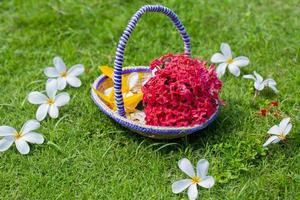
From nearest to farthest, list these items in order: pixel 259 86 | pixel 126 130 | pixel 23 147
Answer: pixel 23 147, pixel 126 130, pixel 259 86

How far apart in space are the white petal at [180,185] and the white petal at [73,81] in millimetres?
877

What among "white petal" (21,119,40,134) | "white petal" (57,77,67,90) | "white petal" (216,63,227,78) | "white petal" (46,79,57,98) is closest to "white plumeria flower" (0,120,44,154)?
"white petal" (21,119,40,134)

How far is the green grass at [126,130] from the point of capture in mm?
2506

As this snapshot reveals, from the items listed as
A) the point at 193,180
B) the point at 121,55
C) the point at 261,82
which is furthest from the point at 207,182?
the point at 261,82

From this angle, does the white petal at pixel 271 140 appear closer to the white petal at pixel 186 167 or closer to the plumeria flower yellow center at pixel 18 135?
the white petal at pixel 186 167

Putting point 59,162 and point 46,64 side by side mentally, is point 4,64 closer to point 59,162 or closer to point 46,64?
point 46,64

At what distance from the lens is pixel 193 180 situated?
2.43m

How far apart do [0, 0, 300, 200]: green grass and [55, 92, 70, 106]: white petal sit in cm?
9

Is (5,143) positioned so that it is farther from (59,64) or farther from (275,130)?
(275,130)

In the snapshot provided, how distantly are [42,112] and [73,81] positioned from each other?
0.28 meters

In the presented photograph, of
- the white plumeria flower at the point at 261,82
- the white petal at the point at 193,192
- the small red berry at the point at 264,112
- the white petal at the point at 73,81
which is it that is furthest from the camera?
the white petal at the point at 73,81

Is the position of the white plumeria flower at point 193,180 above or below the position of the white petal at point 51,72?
above

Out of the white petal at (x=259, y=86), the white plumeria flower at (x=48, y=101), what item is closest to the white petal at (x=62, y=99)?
the white plumeria flower at (x=48, y=101)

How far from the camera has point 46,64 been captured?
3303 millimetres
